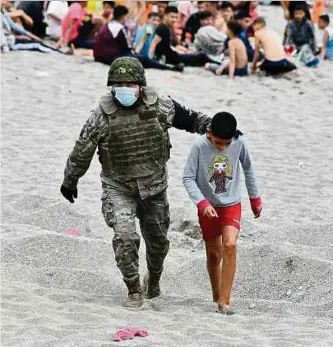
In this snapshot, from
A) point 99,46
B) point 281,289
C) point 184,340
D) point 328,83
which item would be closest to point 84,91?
point 99,46

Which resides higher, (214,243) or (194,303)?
(214,243)

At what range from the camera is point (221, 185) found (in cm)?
594

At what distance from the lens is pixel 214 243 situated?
6145mm

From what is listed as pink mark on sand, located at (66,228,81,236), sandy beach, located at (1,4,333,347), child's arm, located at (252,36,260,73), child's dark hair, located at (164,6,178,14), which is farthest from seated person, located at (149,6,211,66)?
pink mark on sand, located at (66,228,81,236)

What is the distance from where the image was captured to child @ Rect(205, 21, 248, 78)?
15.3 m

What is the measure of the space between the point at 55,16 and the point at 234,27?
3.59 m

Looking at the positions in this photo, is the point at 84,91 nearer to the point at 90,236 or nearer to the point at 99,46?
the point at 99,46

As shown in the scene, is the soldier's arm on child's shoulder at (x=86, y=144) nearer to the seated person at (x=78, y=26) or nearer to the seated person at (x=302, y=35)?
the seated person at (x=78, y=26)

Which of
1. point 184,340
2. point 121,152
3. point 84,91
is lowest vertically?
point 84,91

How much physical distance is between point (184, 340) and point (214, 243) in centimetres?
109

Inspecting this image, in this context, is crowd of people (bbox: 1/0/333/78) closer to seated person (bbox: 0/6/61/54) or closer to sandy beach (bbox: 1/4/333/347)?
seated person (bbox: 0/6/61/54)

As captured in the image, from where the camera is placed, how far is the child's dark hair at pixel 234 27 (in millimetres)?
15359

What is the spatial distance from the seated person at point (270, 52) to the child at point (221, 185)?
969cm

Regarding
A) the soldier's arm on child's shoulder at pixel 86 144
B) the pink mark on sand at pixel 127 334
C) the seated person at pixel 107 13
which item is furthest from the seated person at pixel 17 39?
the pink mark on sand at pixel 127 334
